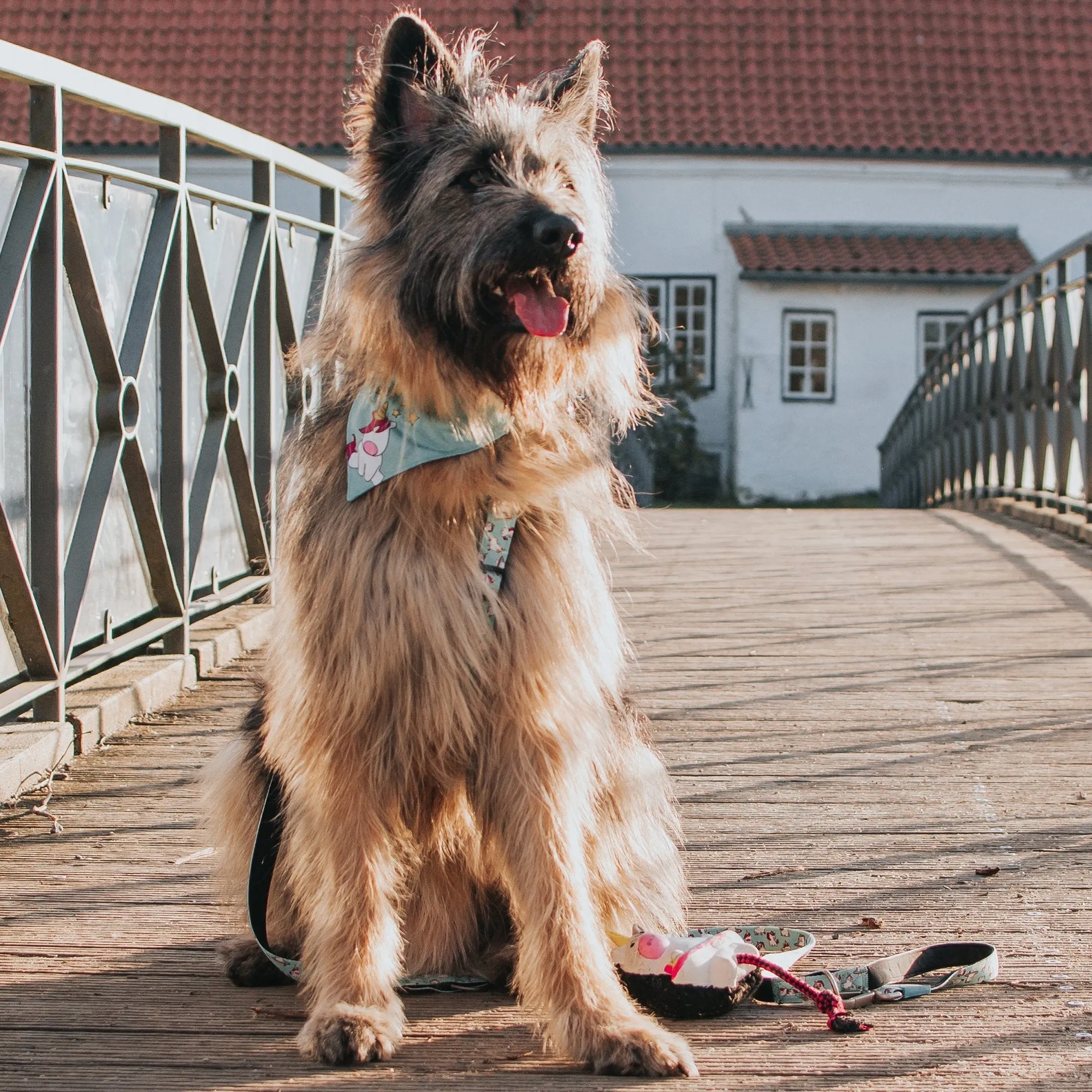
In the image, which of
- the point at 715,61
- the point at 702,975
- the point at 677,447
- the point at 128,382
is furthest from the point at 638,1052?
the point at 715,61

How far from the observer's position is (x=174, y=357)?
4.73 meters

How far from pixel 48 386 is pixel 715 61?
22.5 metres

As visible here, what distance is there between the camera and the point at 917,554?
8398 mm

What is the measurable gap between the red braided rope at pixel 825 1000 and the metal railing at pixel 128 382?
1556 millimetres

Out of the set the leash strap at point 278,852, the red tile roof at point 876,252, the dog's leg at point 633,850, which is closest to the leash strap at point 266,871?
the leash strap at point 278,852

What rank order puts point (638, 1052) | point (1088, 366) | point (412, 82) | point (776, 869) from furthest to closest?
point (1088, 366) → point (776, 869) → point (412, 82) → point (638, 1052)

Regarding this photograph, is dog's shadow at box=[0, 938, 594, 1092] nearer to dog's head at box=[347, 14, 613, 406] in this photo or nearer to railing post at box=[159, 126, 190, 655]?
dog's head at box=[347, 14, 613, 406]

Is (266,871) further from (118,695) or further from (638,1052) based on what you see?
(118,695)

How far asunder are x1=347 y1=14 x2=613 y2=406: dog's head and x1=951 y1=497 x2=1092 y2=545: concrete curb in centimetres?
620

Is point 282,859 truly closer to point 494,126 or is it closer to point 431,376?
point 431,376

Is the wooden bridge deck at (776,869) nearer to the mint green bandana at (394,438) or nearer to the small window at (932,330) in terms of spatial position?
the mint green bandana at (394,438)

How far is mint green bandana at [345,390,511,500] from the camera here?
8.54ft

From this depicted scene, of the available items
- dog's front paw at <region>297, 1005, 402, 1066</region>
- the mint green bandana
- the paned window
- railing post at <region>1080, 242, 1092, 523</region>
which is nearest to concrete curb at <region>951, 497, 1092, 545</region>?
railing post at <region>1080, 242, 1092, 523</region>

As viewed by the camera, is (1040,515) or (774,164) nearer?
(1040,515)
